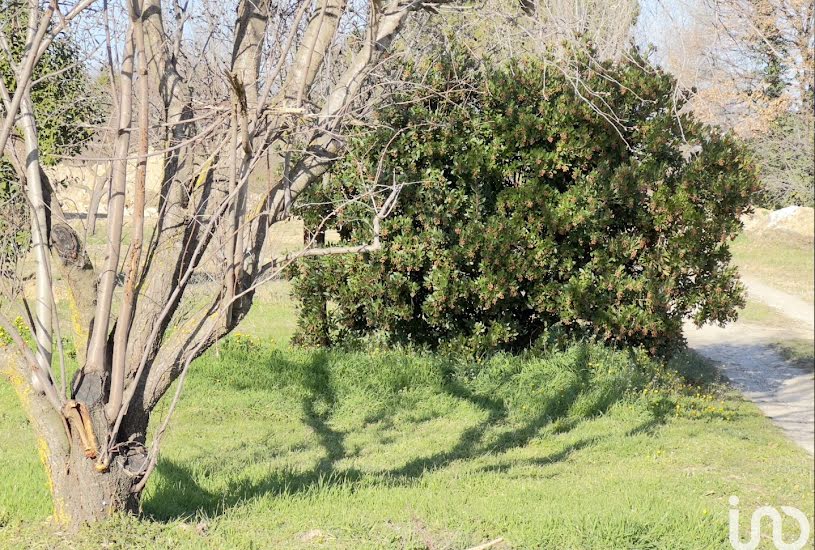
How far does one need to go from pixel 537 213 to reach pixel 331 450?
307 centimetres

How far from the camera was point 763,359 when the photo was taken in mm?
10930

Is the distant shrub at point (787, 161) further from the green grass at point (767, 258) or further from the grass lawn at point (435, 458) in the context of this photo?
the grass lawn at point (435, 458)

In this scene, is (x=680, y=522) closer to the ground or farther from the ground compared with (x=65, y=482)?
closer to the ground

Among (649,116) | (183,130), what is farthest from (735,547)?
(649,116)

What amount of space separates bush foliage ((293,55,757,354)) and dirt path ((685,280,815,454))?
1096 mm

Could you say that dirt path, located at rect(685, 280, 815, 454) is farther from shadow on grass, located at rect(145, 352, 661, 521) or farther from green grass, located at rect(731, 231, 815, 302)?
shadow on grass, located at rect(145, 352, 661, 521)

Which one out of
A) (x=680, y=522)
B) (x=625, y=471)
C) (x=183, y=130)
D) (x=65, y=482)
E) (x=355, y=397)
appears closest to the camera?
(x=65, y=482)

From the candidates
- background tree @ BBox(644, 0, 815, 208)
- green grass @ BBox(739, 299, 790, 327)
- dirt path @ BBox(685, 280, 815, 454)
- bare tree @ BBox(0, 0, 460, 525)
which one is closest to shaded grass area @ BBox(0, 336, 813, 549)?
dirt path @ BBox(685, 280, 815, 454)

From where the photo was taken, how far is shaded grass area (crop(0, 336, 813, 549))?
4215 millimetres

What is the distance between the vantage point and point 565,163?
8.23 metres

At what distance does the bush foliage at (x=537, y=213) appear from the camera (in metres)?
8.10

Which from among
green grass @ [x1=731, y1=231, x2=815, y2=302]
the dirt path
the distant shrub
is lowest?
the dirt path

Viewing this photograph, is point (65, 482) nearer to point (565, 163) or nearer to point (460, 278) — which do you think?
point (460, 278)

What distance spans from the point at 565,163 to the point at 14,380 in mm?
5552
